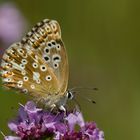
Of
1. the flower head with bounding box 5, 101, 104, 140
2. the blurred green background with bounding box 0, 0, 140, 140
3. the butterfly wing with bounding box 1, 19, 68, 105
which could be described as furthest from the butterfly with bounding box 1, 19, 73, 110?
the blurred green background with bounding box 0, 0, 140, 140

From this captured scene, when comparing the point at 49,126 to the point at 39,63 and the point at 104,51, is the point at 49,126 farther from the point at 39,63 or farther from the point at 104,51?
the point at 104,51

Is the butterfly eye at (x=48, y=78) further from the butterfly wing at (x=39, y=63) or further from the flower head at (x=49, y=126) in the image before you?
the flower head at (x=49, y=126)

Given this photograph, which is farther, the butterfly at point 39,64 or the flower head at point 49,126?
the butterfly at point 39,64

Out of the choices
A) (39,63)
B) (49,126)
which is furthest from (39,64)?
(49,126)

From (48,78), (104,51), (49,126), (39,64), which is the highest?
(39,64)

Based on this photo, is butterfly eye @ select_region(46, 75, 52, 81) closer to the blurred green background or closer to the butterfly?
the butterfly

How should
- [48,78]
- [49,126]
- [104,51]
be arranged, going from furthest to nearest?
[104,51], [48,78], [49,126]

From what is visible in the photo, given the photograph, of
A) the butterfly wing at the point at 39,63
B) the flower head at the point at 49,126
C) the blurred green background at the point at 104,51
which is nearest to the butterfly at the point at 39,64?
the butterfly wing at the point at 39,63
